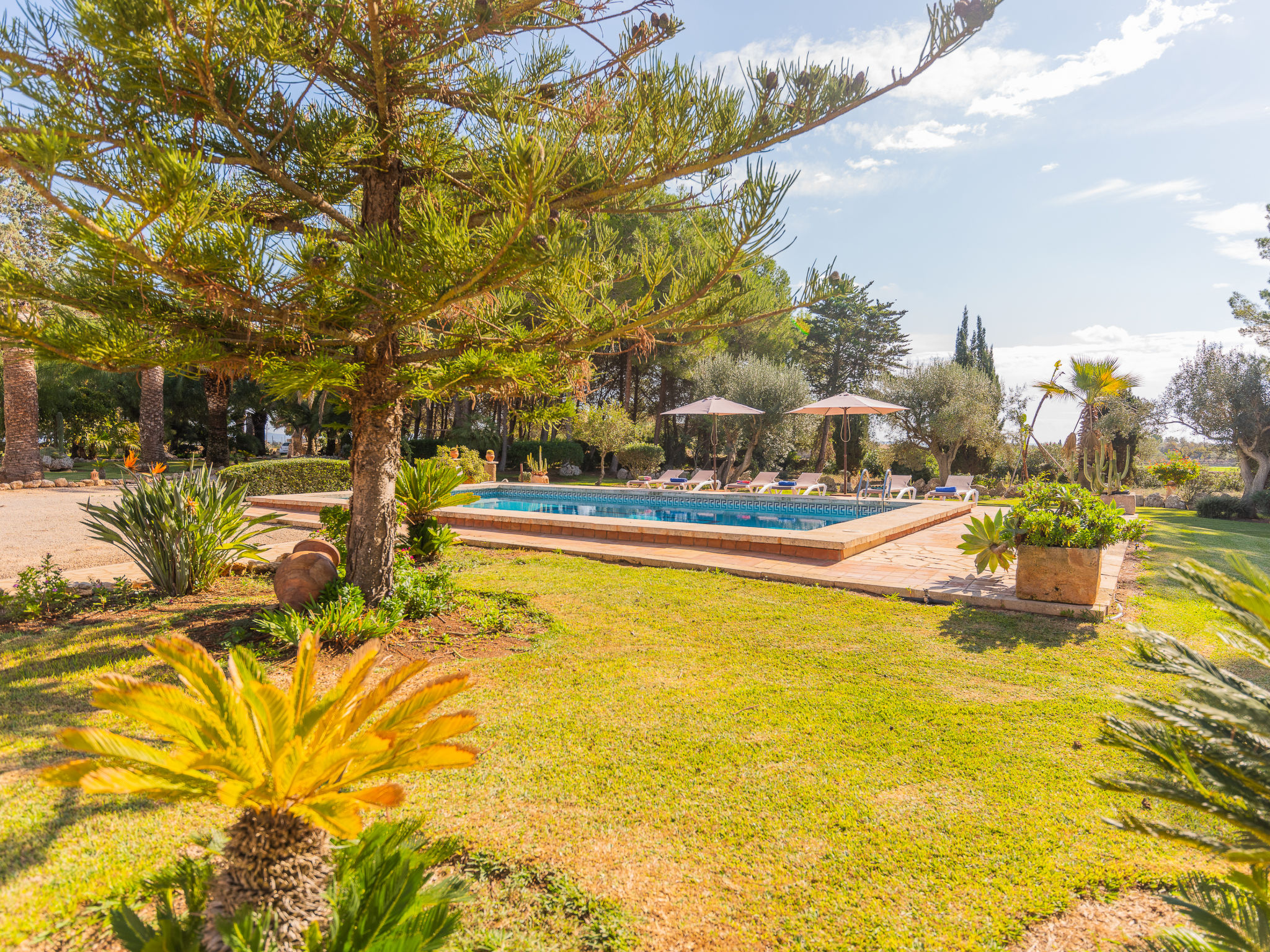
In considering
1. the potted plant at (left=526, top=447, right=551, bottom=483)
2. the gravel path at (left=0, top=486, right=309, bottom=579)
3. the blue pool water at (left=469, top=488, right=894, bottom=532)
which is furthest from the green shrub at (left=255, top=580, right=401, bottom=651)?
→ the potted plant at (left=526, top=447, right=551, bottom=483)

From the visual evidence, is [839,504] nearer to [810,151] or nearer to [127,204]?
[810,151]

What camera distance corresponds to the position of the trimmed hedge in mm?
14016

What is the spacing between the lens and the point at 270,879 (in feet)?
4.90

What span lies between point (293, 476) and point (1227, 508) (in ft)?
82.8

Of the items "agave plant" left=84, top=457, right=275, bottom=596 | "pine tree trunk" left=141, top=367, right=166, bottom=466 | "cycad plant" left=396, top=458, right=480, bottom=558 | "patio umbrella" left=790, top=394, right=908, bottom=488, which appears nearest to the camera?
"agave plant" left=84, top=457, right=275, bottom=596

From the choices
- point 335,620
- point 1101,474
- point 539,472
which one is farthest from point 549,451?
point 335,620

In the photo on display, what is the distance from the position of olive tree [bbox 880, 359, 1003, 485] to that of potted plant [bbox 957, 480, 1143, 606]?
20373 mm

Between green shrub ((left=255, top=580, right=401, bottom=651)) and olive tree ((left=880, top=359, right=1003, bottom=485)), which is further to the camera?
olive tree ((left=880, top=359, right=1003, bottom=485))

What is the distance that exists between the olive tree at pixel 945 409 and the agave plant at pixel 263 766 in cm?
2605

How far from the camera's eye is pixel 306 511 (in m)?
12.5

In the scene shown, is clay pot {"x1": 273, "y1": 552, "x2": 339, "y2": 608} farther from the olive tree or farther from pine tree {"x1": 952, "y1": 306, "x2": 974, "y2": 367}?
pine tree {"x1": 952, "y1": 306, "x2": 974, "y2": 367}

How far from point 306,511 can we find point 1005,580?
12.2m

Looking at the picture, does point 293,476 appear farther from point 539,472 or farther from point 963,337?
point 963,337

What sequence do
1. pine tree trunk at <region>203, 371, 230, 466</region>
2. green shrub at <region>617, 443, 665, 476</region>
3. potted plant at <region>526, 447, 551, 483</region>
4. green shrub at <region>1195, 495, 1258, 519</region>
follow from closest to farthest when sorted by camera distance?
pine tree trunk at <region>203, 371, 230, 466</region> < green shrub at <region>1195, 495, 1258, 519</region> < potted plant at <region>526, 447, 551, 483</region> < green shrub at <region>617, 443, 665, 476</region>
